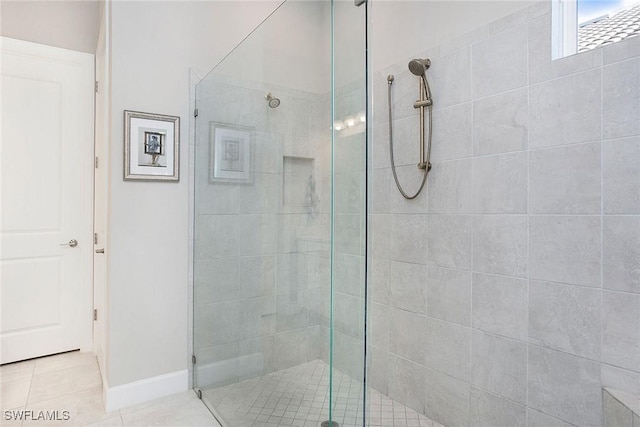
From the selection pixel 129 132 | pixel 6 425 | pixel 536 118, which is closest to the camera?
pixel 536 118

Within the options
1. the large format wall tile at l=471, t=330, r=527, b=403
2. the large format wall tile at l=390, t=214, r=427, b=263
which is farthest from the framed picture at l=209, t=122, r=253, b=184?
the large format wall tile at l=471, t=330, r=527, b=403

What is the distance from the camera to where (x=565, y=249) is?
145 cm

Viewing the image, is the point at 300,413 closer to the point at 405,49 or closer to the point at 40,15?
the point at 405,49

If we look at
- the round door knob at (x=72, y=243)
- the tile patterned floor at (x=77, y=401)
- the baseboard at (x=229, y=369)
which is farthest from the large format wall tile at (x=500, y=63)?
the round door knob at (x=72, y=243)

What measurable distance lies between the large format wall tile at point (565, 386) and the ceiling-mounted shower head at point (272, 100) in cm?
140

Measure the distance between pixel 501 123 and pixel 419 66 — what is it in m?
0.53

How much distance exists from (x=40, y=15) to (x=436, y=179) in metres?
3.00

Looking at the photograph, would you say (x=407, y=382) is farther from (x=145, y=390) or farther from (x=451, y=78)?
(x=451, y=78)

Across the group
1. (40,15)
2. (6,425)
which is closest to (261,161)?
(6,425)

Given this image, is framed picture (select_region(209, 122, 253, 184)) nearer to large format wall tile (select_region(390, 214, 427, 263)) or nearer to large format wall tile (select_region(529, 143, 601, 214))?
large format wall tile (select_region(390, 214, 427, 263))

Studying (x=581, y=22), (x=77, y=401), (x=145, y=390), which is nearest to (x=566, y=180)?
(x=581, y=22)

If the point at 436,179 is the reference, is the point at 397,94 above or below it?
above

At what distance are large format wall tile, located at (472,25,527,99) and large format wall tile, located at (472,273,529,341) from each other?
83 cm

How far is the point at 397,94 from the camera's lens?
2.15 m
